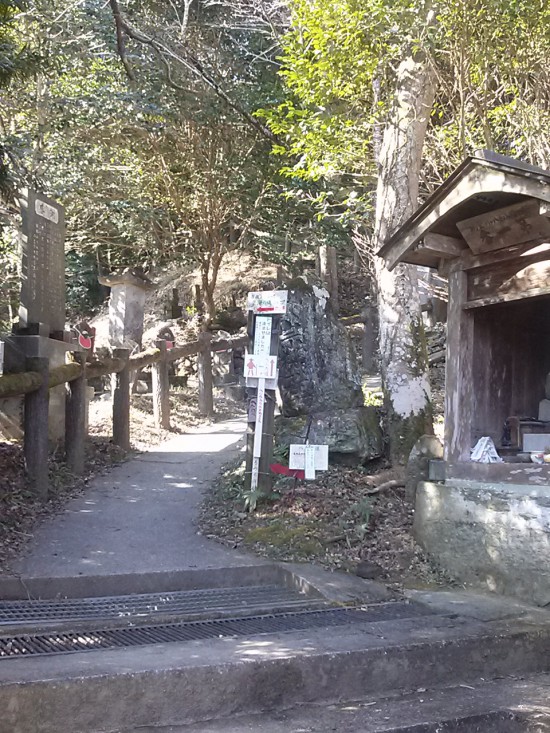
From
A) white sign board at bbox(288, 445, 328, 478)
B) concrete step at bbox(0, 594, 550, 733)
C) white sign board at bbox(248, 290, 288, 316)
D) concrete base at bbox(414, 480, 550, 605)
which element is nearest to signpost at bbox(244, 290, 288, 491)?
white sign board at bbox(248, 290, 288, 316)

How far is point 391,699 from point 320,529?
11.2 ft

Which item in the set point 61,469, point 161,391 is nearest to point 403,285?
point 61,469

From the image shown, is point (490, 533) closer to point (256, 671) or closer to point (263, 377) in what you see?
point (256, 671)

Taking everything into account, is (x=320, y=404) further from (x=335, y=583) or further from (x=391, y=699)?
(x=391, y=699)

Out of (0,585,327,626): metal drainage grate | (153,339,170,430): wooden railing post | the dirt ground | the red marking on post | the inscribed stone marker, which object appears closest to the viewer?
(0,585,327,626): metal drainage grate

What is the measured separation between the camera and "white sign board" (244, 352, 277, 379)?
28.0ft

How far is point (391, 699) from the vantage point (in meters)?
4.30

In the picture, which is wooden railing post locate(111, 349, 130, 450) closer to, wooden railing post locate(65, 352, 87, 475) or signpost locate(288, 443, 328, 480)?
wooden railing post locate(65, 352, 87, 475)

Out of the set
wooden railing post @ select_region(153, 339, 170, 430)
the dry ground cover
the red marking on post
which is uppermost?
wooden railing post @ select_region(153, 339, 170, 430)

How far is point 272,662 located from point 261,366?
4.81 meters

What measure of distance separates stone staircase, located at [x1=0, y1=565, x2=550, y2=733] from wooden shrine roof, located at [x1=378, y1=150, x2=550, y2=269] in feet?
10.7

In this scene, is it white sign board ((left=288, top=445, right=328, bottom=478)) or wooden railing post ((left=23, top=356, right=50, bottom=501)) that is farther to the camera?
wooden railing post ((left=23, top=356, right=50, bottom=501))

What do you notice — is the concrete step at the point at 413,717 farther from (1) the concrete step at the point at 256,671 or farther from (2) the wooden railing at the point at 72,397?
Result: (2) the wooden railing at the point at 72,397

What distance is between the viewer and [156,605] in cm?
572
